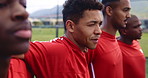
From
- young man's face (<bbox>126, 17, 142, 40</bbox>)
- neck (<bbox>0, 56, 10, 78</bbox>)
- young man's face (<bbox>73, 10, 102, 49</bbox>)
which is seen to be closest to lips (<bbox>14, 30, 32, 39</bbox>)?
Result: neck (<bbox>0, 56, 10, 78</bbox>)

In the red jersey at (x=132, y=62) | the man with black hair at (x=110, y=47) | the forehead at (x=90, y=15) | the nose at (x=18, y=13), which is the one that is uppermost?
the nose at (x=18, y=13)

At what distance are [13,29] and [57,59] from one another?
2.71 feet

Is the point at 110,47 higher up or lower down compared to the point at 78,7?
lower down

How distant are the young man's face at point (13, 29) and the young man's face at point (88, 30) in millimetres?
1014

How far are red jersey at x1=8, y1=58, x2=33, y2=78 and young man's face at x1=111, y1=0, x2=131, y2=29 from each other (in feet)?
3.83

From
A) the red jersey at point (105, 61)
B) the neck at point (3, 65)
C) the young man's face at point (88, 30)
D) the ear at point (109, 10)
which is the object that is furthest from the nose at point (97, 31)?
the neck at point (3, 65)

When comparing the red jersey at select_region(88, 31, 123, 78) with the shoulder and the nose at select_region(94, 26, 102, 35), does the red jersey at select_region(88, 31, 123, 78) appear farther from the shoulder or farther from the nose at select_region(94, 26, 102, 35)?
the shoulder

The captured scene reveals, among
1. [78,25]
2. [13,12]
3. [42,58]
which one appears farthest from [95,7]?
[13,12]

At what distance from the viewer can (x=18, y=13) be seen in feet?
1.96

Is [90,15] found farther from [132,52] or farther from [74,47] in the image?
[132,52]

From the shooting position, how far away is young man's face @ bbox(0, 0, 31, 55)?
1.92 feet

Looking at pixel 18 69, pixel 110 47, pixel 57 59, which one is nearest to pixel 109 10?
pixel 110 47

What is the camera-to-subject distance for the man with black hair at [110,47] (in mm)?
1874

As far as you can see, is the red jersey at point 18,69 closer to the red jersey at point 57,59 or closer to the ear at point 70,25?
the red jersey at point 57,59
